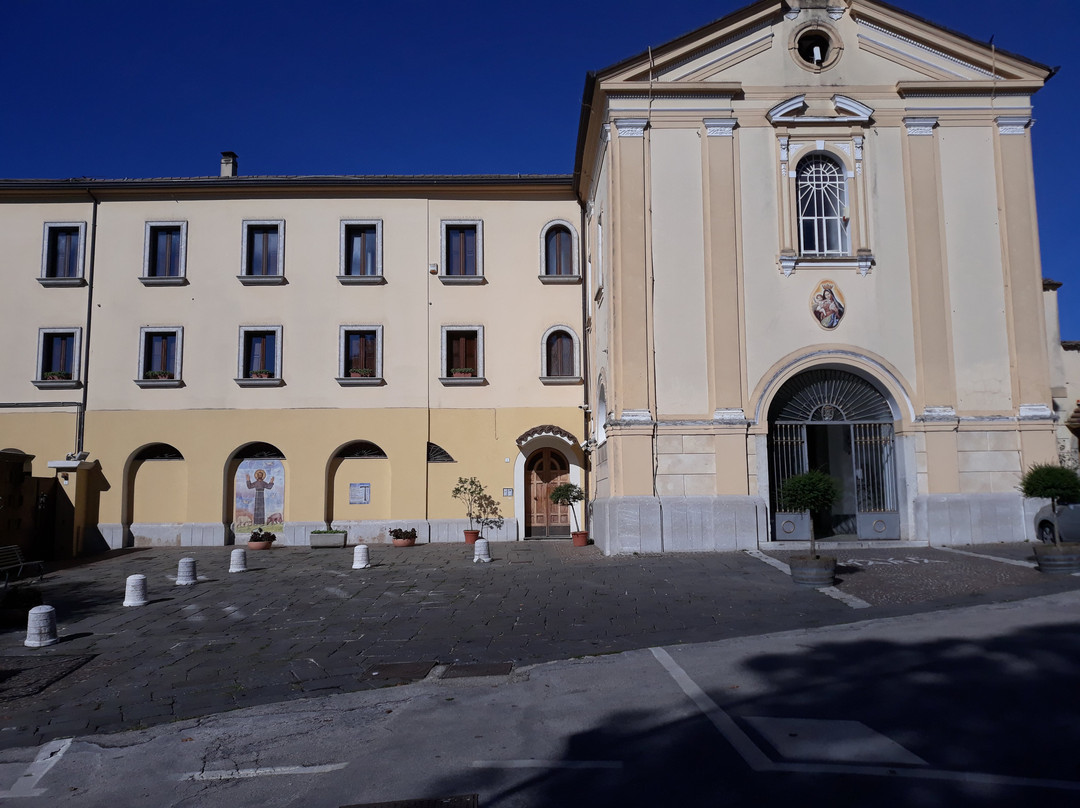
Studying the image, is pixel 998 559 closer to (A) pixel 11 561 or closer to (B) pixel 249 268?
(A) pixel 11 561

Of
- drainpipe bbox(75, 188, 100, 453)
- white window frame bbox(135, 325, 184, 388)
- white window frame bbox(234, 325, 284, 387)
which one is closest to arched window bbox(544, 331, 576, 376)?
white window frame bbox(234, 325, 284, 387)

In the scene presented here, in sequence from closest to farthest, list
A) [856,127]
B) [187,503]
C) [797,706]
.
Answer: [797,706], [856,127], [187,503]

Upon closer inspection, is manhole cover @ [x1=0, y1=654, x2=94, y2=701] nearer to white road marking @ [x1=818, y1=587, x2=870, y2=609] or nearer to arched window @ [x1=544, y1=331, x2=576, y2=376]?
white road marking @ [x1=818, y1=587, x2=870, y2=609]

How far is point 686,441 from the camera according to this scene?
16.7 m

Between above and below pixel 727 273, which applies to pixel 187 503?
below

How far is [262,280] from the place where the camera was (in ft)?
71.8

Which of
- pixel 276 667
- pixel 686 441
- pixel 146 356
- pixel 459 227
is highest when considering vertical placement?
pixel 459 227

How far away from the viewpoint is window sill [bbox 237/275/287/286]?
861 inches

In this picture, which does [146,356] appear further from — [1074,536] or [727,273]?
[1074,536]

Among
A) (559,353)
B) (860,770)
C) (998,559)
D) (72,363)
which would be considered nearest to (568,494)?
(559,353)

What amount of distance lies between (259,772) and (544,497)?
16.7 m

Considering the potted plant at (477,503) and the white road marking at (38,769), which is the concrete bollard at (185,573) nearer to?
the potted plant at (477,503)

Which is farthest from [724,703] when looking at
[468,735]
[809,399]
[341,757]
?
[809,399]

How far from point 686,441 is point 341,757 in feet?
39.6
